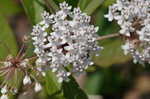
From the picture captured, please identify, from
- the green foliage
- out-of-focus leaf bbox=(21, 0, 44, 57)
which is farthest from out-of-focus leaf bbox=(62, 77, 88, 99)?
out-of-focus leaf bbox=(21, 0, 44, 57)

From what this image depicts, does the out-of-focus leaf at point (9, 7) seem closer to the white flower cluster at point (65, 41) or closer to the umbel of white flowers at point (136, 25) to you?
the white flower cluster at point (65, 41)

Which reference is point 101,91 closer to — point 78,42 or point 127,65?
point 127,65

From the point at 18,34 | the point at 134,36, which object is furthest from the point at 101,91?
the point at 134,36

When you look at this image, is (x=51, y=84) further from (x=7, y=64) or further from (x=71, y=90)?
(x=7, y=64)

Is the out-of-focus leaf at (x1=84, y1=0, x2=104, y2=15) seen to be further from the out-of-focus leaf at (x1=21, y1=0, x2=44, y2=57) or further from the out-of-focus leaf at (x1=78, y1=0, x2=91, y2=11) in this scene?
the out-of-focus leaf at (x1=21, y1=0, x2=44, y2=57)

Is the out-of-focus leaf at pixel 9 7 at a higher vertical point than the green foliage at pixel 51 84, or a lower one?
higher

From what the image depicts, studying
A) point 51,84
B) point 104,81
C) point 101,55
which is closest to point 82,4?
point 51,84

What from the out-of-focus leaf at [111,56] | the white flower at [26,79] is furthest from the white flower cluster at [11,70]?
the out-of-focus leaf at [111,56]
